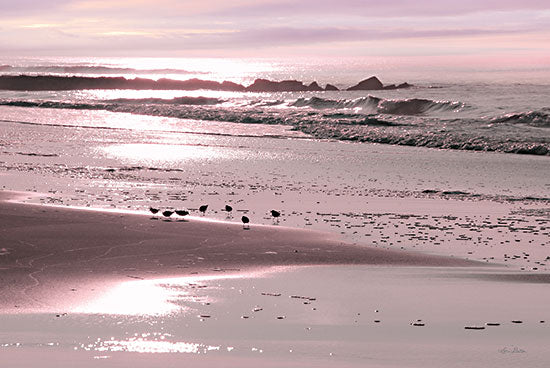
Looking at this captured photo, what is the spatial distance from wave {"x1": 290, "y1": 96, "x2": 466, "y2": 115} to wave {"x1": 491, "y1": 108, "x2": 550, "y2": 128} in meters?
6.94

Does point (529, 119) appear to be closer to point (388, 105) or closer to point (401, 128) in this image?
point (401, 128)

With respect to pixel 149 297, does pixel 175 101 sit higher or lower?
higher

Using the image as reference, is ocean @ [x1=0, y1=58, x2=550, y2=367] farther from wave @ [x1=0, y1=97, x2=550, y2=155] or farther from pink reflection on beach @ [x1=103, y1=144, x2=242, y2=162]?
wave @ [x1=0, y1=97, x2=550, y2=155]

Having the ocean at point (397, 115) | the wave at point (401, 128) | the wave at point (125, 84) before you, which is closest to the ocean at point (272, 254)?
the wave at point (401, 128)

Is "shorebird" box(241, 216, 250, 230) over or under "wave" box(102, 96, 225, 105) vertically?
under

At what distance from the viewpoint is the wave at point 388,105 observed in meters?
49.3

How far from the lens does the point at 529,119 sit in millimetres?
38969

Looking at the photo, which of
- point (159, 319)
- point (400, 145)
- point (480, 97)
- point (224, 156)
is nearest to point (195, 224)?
point (159, 319)

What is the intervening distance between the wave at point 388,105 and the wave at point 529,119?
6939 mm

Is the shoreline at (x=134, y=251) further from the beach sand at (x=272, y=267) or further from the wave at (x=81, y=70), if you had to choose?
the wave at (x=81, y=70)

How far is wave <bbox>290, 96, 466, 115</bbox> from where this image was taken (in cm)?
4931

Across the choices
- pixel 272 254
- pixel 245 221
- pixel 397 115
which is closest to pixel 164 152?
pixel 245 221

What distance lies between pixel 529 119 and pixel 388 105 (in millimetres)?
14763

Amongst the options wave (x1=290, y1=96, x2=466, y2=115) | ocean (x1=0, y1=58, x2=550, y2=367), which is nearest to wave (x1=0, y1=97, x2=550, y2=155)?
ocean (x1=0, y1=58, x2=550, y2=367)
